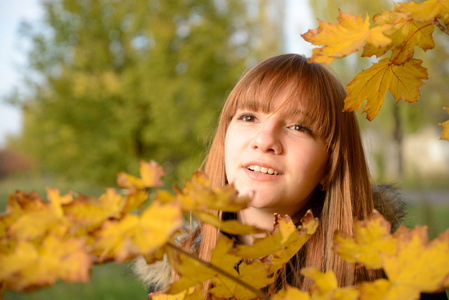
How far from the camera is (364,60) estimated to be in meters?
5.20

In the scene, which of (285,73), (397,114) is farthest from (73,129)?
(285,73)

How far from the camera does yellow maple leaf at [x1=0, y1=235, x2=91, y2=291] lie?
0.29 m

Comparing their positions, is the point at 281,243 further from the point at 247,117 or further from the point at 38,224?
the point at 247,117

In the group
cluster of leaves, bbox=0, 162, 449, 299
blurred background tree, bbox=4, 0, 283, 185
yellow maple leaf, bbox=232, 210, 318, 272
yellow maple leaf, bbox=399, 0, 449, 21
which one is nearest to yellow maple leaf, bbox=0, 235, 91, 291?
cluster of leaves, bbox=0, 162, 449, 299

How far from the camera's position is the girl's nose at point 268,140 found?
985 mm

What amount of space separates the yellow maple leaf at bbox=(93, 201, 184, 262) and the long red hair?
87 centimetres

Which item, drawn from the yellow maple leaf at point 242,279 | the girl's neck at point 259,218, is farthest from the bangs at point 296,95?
the yellow maple leaf at point 242,279

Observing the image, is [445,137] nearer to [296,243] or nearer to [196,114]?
[296,243]

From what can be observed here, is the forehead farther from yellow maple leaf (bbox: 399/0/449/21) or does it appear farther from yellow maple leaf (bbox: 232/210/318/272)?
yellow maple leaf (bbox: 399/0/449/21)

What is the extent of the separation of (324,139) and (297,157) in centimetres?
18

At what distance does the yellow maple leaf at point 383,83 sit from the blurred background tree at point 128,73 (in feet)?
17.8

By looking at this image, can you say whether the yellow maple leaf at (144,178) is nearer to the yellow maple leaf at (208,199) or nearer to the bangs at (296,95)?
the yellow maple leaf at (208,199)

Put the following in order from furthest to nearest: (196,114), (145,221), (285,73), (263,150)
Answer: (196,114)
(285,73)
(263,150)
(145,221)

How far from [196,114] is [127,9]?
2.16 meters
